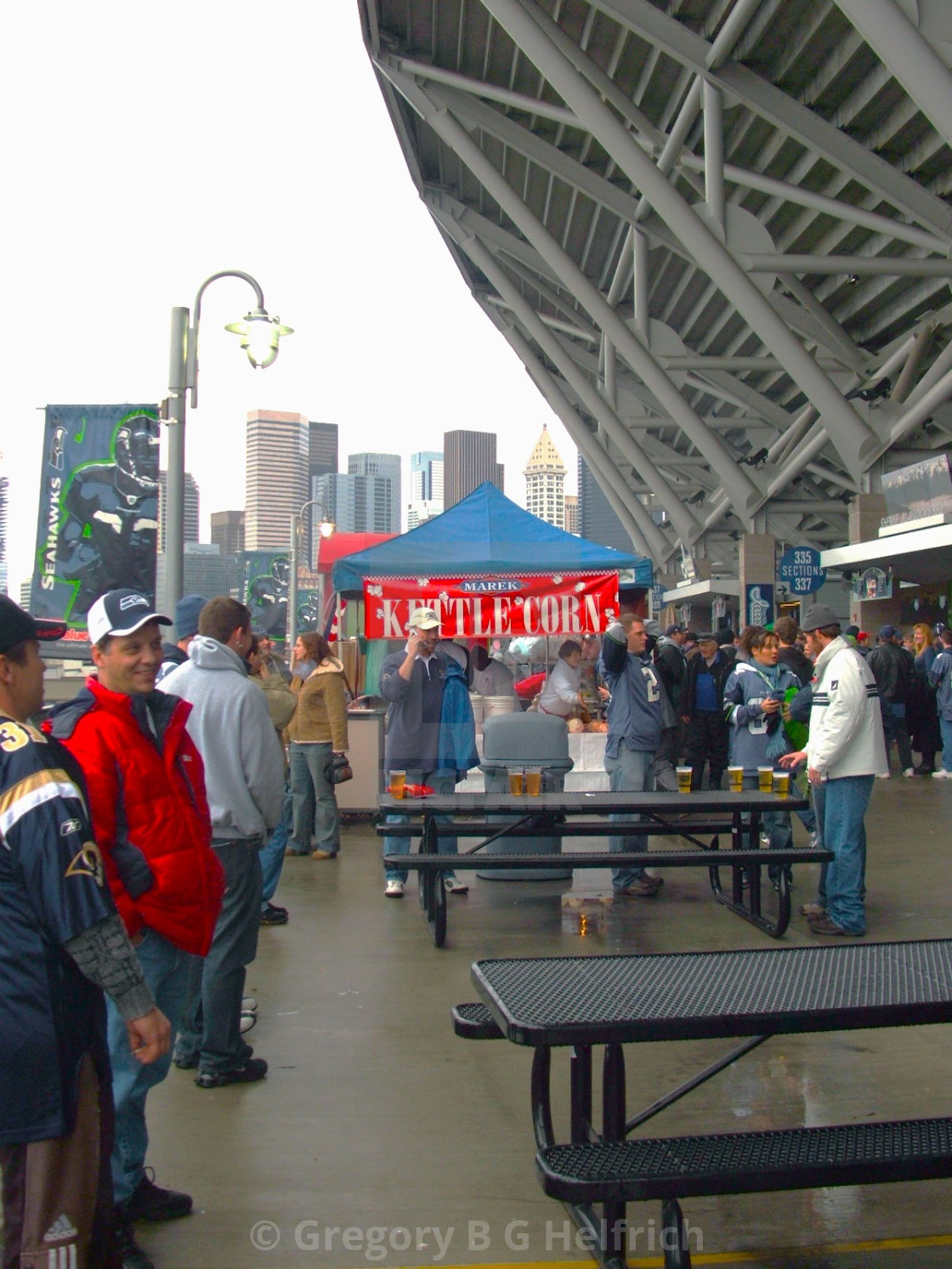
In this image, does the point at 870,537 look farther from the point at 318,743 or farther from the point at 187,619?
the point at 187,619

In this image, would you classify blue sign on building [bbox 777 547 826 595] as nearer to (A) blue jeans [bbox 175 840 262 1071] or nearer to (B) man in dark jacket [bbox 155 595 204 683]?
(B) man in dark jacket [bbox 155 595 204 683]

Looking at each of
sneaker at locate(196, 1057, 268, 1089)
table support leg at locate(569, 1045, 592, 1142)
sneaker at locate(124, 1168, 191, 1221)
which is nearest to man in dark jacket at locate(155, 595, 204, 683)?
sneaker at locate(196, 1057, 268, 1089)

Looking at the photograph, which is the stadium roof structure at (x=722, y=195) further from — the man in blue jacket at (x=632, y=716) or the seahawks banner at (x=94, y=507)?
the seahawks banner at (x=94, y=507)

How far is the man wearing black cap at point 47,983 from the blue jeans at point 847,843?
5.47 metres

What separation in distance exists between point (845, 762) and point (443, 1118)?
3746mm

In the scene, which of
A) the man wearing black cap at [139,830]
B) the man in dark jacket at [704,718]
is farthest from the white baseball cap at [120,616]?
the man in dark jacket at [704,718]

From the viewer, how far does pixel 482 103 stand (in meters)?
23.0

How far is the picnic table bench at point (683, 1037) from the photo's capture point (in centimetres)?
312

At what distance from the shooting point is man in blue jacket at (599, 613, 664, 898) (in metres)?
8.71

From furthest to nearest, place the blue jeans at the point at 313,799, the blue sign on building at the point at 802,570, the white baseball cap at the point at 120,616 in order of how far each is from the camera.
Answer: the blue sign on building at the point at 802,570 < the blue jeans at the point at 313,799 < the white baseball cap at the point at 120,616

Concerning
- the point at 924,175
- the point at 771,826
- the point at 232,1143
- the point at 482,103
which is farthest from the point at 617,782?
the point at 482,103

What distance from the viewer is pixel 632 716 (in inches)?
348

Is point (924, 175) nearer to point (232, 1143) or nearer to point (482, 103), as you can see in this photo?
point (482, 103)

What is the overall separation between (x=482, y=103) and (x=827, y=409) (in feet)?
29.6
